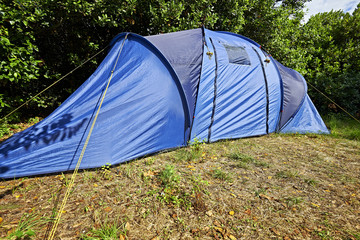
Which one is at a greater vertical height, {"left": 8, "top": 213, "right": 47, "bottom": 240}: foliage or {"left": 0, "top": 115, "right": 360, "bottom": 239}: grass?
{"left": 8, "top": 213, "right": 47, "bottom": 240}: foliage

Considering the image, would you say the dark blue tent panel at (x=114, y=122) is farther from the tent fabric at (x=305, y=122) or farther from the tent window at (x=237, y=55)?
the tent fabric at (x=305, y=122)

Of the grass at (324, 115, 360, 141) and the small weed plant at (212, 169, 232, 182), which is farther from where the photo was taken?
the grass at (324, 115, 360, 141)

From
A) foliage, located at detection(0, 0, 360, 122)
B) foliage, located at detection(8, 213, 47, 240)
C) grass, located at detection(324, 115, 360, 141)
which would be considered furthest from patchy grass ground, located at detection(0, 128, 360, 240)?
foliage, located at detection(0, 0, 360, 122)

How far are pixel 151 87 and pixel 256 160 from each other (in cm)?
233

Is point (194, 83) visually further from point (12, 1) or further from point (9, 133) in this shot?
point (9, 133)

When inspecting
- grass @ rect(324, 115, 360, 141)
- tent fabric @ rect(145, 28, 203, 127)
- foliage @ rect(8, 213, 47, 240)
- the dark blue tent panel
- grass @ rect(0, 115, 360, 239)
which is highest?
tent fabric @ rect(145, 28, 203, 127)

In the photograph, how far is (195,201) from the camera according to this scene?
2191 mm

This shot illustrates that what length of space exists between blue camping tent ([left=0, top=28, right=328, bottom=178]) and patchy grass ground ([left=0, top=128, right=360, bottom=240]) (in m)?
0.33

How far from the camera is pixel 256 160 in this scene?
336cm

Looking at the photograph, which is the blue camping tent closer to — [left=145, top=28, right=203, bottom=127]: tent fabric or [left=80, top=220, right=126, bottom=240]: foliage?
[left=145, top=28, right=203, bottom=127]: tent fabric

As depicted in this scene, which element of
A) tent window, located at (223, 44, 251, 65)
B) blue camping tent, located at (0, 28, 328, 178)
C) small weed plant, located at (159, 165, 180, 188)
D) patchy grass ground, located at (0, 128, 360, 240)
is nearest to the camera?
patchy grass ground, located at (0, 128, 360, 240)

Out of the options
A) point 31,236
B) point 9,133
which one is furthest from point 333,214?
point 9,133

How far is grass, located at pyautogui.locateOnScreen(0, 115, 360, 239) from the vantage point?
1.83 m

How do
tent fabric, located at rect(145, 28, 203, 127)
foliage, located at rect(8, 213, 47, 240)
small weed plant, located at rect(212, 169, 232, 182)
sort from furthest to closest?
tent fabric, located at rect(145, 28, 203, 127), small weed plant, located at rect(212, 169, 232, 182), foliage, located at rect(8, 213, 47, 240)
